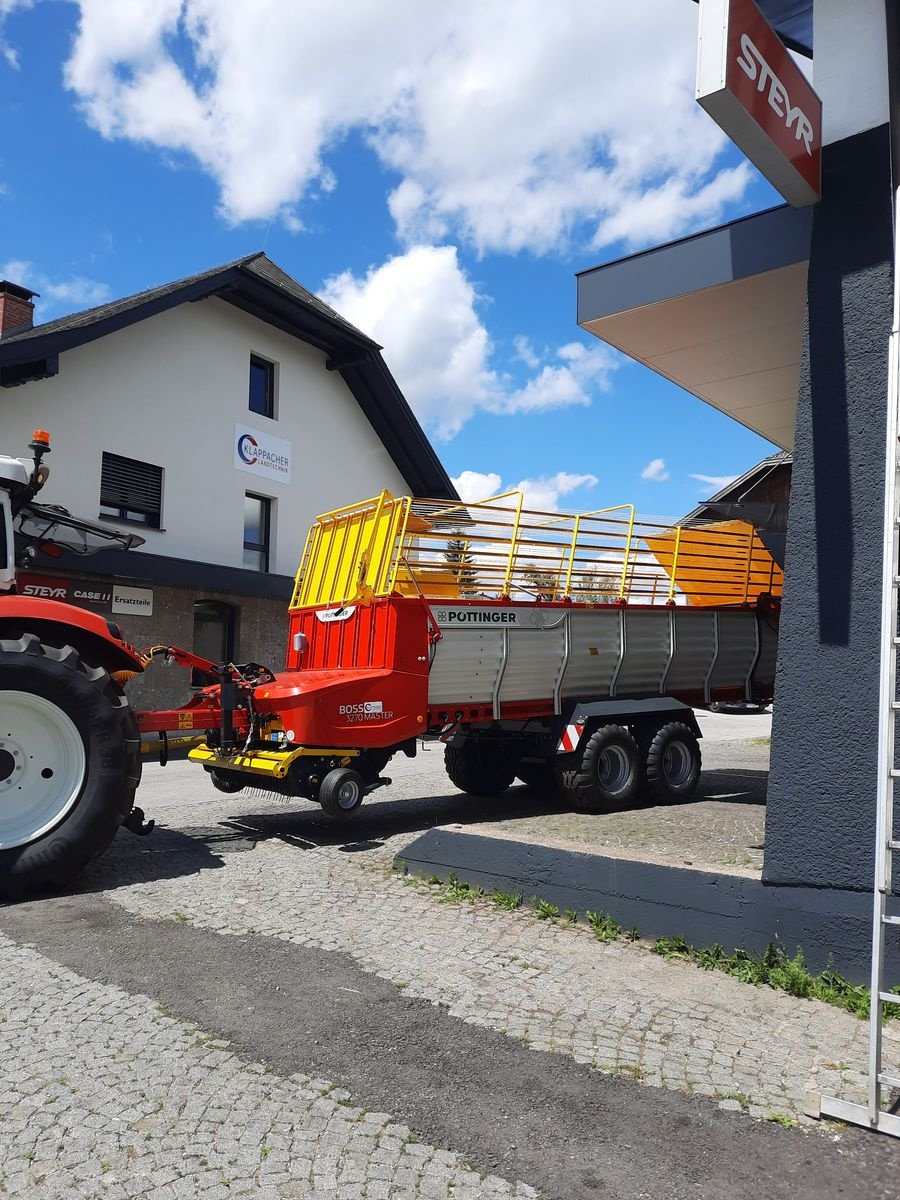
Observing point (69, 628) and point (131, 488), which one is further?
point (131, 488)

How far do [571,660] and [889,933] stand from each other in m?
5.05

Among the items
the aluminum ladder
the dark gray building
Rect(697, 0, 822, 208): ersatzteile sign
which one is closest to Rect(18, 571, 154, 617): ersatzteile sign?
the dark gray building

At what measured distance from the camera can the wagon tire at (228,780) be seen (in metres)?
7.64

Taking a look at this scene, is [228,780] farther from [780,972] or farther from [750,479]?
[750,479]

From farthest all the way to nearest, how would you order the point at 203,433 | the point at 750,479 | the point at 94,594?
the point at 750,479 < the point at 203,433 < the point at 94,594

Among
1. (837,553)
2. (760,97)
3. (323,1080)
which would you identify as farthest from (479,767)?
(760,97)

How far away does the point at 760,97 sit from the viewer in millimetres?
4363

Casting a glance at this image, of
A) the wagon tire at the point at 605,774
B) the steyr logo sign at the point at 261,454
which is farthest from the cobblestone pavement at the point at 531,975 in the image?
the steyr logo sign at the point at 261,454

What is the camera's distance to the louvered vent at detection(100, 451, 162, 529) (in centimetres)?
1472

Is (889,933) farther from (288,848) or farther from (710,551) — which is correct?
(710,551)

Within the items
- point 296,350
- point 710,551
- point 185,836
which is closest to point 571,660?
point 710,551

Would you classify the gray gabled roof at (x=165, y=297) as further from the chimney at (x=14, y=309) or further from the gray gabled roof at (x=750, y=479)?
the gray gabled roof at (x=750, y=479)

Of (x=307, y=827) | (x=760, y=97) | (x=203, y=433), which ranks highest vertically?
(x=203, y=433)

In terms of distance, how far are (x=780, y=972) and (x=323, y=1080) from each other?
219 centimetres
